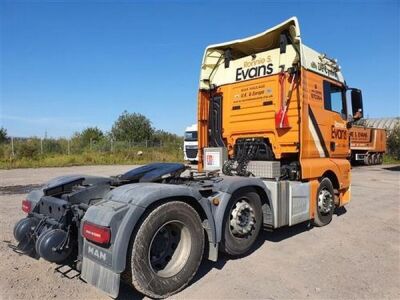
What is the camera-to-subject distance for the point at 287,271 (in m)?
4.55

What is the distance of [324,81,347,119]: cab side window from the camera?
7136 mm

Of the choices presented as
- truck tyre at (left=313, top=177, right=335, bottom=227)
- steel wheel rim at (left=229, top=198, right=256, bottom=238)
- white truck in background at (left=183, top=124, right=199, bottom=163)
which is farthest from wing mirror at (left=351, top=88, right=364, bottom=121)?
white truck in background at (left=183, top=124, right=199, bottom=163)

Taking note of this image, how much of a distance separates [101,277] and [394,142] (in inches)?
1494

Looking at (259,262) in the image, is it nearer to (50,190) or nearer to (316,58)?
(50,190)

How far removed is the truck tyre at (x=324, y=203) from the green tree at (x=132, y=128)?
45.9 meters

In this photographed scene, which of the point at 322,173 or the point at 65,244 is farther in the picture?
the point at 322,173

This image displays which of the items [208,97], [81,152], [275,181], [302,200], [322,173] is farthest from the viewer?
[81,152]

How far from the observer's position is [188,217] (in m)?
3.98

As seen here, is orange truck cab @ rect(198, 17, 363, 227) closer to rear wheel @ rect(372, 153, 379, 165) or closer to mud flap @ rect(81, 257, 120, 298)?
mud flap @ rect(81, 257, 120, 298)

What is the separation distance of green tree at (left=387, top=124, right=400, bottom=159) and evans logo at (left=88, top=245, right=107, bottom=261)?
36.1 m

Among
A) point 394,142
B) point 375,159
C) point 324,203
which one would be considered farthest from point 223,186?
point 394,142

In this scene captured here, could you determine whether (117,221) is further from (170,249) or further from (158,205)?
(170,249)

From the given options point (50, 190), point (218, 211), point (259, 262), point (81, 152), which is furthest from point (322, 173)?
point (81, 152)

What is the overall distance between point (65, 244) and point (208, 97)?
4.65 metres
